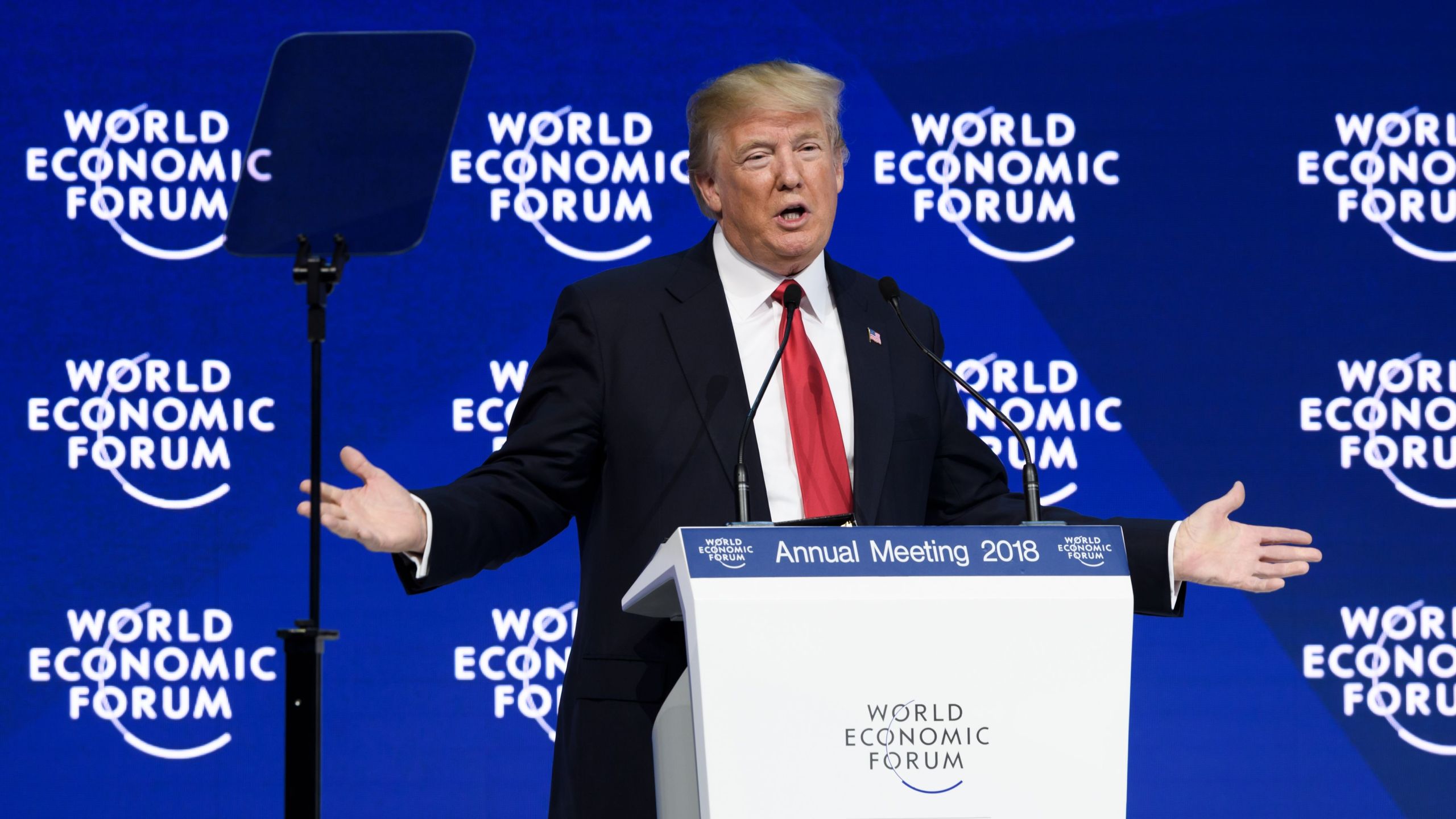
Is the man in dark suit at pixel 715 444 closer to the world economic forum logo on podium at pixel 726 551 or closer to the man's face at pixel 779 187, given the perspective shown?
the man's face at pixel 779 187

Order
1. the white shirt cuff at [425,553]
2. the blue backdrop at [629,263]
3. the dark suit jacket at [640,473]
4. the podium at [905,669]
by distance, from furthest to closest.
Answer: the blue backdrop at [629,263]
the dark suit jacket at [640,473]
the white shirt cuff at [425,553]
the podium at [905,669]

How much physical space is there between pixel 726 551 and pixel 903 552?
0.65ft

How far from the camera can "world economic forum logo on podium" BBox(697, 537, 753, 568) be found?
1.43m

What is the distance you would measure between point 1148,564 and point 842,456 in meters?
0.47

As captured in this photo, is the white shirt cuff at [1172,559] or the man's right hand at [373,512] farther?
the white shirt cuff at [1172,559]

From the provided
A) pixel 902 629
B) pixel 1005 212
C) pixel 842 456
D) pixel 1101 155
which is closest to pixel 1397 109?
pixel 1101 155

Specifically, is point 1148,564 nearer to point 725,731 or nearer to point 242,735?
point 725,731

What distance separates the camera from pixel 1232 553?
179cm

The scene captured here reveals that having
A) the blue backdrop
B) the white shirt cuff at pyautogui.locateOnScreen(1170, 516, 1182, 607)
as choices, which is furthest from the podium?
the blue backdrop

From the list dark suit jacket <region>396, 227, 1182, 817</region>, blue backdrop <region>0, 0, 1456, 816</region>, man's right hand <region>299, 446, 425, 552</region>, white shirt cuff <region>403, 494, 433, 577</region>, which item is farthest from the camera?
blue backdrop <region>0, 0, 1456, 816</region>

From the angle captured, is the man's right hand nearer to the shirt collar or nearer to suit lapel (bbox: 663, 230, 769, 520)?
suit lapel (bbox: 663, 230, 769, 520)

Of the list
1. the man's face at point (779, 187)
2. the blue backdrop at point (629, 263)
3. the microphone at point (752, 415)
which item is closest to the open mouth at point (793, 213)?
the man's face at point (779, 187)

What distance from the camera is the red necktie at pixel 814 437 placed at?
2.02 metres

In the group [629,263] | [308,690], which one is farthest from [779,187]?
[629,263]
